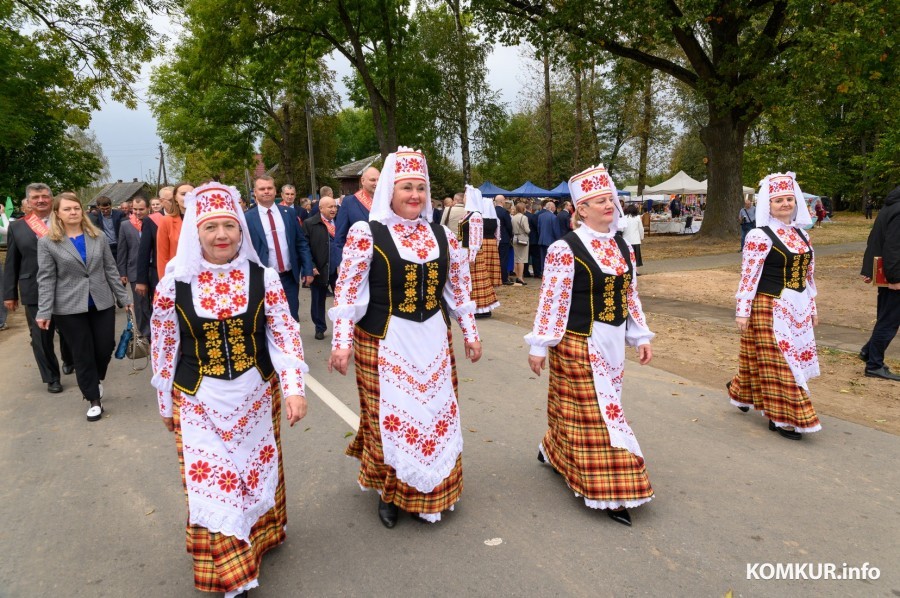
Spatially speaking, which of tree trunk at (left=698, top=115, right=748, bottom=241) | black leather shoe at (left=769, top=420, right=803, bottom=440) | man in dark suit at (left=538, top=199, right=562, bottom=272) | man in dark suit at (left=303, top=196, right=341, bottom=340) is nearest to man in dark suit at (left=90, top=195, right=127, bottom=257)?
man in dark suit at (left=303, top=196, right=341, bottom=340)

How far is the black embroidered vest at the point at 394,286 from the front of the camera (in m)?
3.59

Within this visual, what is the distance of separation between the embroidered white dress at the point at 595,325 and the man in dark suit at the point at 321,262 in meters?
5.27

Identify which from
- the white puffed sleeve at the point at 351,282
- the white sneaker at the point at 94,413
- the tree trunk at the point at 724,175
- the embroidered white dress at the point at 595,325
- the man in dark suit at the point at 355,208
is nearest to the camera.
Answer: the white puffed sleeve at the point at 351,282

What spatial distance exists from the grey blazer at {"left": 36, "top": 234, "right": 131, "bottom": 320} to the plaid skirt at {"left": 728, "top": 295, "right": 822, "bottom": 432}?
595cm

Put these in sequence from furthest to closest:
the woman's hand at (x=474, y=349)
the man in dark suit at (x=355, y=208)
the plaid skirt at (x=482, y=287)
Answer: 1. the plaid skirt at (x=482, y=287)
2. the man in dark suit at (x=355, y=208)
3. the woman's hand at (x=474, y=349)

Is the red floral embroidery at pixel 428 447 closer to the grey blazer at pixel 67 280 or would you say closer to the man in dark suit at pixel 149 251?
the grey blazer at pixel 67 280

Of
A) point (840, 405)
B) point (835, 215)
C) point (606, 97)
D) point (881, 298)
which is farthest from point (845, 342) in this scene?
point (835, 215)

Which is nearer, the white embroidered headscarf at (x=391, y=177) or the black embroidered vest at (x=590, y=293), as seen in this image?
the white embroidered headscarf at (x=391, y=177)

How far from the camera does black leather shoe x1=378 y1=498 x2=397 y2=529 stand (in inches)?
145

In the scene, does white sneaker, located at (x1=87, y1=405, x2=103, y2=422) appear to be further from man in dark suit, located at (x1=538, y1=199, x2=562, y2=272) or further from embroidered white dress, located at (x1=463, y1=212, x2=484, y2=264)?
man in dark suit, located at (x1=538, y1=199, x2=562, y2=272)

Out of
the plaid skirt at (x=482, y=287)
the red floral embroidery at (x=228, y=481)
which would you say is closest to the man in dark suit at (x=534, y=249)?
the plaid skirt at (x=482, y=287)

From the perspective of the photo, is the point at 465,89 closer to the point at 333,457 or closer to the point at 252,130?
the point at 252,130

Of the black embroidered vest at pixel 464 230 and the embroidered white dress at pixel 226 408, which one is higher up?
the black embroidered vest at pixel 464 230

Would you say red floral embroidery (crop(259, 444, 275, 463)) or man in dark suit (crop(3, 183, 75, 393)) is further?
man in dark suit (crop(3, 183, 75, 393))
